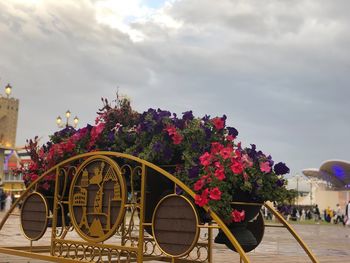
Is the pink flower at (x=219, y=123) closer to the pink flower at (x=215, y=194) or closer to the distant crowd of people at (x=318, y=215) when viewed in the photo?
the pink flower at (x=215, y=194)

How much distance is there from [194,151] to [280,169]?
787mm

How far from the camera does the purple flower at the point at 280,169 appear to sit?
433 cm

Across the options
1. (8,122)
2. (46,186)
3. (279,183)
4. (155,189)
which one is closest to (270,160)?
(279,183)

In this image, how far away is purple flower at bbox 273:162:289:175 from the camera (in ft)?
14.2

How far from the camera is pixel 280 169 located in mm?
4332

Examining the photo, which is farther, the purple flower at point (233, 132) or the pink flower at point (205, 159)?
the purple flower at point (233, 132)

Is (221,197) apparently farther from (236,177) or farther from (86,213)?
(86,213)

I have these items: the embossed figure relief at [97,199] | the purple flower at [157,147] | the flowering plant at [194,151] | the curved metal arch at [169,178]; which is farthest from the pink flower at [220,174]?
the embossed figure relief at [97,199]

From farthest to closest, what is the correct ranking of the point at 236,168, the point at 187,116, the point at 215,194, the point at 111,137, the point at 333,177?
the point at 333,177 → the point at 111,137 → the point at 187,116 → the point at 236,168 → the point at 215,194

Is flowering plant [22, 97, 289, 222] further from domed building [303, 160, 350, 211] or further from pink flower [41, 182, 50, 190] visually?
domed building [303, 160, 350, 211]

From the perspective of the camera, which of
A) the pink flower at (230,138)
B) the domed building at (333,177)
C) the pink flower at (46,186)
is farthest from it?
the domed building at (333,177)

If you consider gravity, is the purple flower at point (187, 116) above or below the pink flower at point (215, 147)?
above

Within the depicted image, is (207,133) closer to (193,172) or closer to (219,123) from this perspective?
(219,123)

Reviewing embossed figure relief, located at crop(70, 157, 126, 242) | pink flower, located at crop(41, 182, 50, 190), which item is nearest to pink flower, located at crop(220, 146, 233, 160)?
embossed figure relief, located at crop(70, 157, 126, 242)
